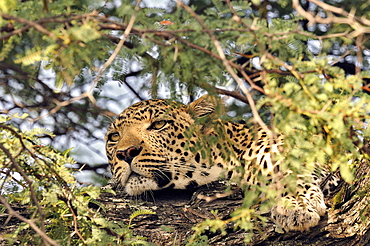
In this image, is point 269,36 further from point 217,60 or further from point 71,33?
point 71,33

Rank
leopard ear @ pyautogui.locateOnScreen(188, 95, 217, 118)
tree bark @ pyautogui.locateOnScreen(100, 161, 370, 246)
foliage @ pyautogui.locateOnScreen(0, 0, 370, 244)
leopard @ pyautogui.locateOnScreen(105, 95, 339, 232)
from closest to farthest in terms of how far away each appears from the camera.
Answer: foliage @ pyautogui.locateOnScreen(0, 0, 370, 244)
tree bark @ pyautogui.locateOnScreen(100, 161, 370, 246)
leopard @ pyautogui.locateOnScreen(105, 95, 339, 232)
leopard ear @ pyautogui.locateOnScreen(188, 95, 217, 118)

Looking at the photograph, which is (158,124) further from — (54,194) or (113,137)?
(54,194)

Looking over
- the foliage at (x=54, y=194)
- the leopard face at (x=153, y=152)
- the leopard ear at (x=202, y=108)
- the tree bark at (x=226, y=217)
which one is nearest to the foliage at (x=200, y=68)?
the foliage at (x=54, y=194)

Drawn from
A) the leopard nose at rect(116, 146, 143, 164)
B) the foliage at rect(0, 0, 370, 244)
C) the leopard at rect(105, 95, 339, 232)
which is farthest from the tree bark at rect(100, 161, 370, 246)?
the foliage at rect(0, 0, 370, 244)

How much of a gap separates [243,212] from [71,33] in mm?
1275

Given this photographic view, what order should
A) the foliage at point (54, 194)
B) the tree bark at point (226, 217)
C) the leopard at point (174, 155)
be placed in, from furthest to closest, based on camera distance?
the leopard at point (174, 155), the tree bark at point (226, 217), the foliage at point (54, 194)

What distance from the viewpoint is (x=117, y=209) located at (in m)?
4.96

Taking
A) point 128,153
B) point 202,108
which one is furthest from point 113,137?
point 202,108

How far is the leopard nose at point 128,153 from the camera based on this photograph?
17.7ft

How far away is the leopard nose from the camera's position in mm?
5410

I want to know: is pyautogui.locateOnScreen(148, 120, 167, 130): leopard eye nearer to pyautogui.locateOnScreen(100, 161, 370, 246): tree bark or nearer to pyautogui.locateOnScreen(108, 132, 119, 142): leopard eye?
pyautogui.locateOnScreen(108, 132, 119, 142): leopard eye

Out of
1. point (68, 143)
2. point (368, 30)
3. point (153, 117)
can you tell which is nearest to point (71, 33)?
point (368, 30)

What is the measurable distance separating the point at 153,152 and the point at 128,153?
0.26m

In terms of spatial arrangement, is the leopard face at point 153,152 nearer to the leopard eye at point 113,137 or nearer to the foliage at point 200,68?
the leopard eye at point 113,137
